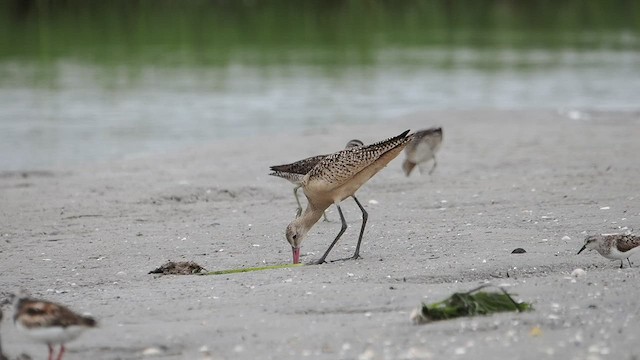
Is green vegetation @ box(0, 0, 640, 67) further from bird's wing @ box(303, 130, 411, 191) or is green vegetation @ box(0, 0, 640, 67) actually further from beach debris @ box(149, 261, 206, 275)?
beach debris @ box(149, 261, 206, 275)

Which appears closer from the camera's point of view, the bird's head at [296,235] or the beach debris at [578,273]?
the beach debris at [578,273]

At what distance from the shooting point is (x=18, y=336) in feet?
19.9

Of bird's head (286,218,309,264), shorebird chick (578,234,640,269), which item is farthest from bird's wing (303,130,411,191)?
shorebird chick (578,234,640,269)

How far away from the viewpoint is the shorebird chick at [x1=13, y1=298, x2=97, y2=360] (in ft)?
17.2

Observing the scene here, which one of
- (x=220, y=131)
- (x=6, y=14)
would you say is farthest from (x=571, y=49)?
(x=6, y=14)

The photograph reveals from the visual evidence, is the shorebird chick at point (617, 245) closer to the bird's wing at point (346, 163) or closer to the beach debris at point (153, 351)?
the bird's wing at point (346, 163)

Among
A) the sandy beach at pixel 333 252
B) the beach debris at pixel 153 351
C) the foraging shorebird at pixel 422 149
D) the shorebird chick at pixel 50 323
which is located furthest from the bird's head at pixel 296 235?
the foraging shorebird at pixel 422 149

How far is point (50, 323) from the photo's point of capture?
5250mm

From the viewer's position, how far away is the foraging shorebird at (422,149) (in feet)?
38.5

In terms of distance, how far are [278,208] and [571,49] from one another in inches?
A: 690

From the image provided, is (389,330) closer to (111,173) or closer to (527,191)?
(527,191)

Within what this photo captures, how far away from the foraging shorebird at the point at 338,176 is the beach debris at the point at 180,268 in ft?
2.49

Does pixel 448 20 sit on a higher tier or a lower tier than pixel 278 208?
higher

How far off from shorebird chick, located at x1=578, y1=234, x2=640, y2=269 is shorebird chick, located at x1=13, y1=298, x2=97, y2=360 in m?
3.23
